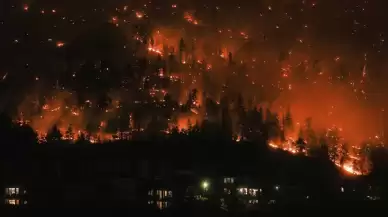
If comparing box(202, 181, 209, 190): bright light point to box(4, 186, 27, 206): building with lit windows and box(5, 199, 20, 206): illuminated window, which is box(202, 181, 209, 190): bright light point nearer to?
box(4, 186, 27, 206): building with lit windows

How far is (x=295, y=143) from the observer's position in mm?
32156

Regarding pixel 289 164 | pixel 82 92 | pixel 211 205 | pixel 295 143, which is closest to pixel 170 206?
pixel 211 205

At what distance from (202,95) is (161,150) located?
34.5 feet

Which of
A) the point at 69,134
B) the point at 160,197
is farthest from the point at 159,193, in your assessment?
the point at 69,134

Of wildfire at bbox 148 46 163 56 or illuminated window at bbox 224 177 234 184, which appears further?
wildfire at bbox 148 46 163 56

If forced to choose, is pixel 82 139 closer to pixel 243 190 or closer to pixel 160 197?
pixel 160 197

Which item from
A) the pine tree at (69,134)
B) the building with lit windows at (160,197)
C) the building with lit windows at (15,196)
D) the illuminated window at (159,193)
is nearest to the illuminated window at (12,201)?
the building with lit windows at (15,196)

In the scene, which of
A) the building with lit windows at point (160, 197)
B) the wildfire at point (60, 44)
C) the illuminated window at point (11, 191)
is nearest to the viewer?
the building with lit windows at point (160, 197)

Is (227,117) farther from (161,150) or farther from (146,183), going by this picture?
(146,183)

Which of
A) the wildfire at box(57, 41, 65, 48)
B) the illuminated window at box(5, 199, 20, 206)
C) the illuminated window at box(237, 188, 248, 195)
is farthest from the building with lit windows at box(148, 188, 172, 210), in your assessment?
the wildfire at box(57, 41, 65, 48)

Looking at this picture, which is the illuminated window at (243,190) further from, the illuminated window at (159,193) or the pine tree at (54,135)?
the pine tree at (54,135)

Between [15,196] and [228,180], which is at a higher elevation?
[228,180]

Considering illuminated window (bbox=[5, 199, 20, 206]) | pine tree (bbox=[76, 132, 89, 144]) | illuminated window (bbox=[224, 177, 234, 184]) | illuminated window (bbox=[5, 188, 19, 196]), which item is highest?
pine tree (bbox=[76, 132, 89, 144])

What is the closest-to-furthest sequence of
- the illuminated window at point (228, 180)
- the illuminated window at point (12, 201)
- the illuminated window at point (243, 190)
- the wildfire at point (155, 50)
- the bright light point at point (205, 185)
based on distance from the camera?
the illuminated window at point (12, 201) < the bright light point at point (205, 185) < the illuminated window at point (243, 190) < the illuminated window at point (228, 180) < the wildfire at point (155, 50)
